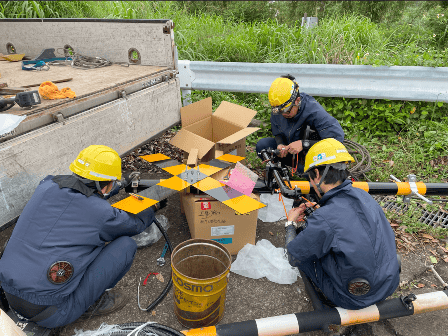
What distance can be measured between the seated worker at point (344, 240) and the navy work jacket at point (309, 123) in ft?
4.36

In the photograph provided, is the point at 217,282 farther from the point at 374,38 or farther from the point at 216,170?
the point at 374,38

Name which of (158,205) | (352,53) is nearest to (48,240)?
(158,205)

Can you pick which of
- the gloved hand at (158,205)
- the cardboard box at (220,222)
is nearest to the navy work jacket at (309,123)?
the cardboard box at (220,222)

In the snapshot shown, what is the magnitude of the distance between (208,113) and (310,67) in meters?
1.50

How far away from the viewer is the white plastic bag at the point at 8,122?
1884 mm

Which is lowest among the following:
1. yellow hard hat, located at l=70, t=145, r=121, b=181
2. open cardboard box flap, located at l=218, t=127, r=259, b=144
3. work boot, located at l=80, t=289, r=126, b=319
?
work boot, located at l=80, t=289, r=126, b=319

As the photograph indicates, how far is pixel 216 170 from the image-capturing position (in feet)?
9.33

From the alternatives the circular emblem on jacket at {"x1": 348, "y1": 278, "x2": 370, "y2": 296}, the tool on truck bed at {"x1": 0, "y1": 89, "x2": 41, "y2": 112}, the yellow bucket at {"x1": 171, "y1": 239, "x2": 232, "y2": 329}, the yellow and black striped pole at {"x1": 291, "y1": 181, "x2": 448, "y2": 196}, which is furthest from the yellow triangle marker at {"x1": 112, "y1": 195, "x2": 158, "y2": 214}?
the circular emblem on jacket at {"x1": 348, "y1": 278, "x2": 370, "y2": 296}

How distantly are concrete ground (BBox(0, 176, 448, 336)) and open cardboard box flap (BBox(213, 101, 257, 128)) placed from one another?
5.18 feet

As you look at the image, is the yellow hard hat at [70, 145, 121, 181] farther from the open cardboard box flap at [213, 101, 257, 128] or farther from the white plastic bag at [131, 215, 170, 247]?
the open cardboard box flap at [213, 101, 257, 128]

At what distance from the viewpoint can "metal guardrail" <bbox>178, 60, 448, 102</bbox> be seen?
12.7 feet

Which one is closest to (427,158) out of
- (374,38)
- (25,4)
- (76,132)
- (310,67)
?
(310,67)

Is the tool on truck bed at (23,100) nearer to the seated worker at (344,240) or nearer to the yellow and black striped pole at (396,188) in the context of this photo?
the seated worker at (344,240)

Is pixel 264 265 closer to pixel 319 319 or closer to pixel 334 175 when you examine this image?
pixel 319 319
